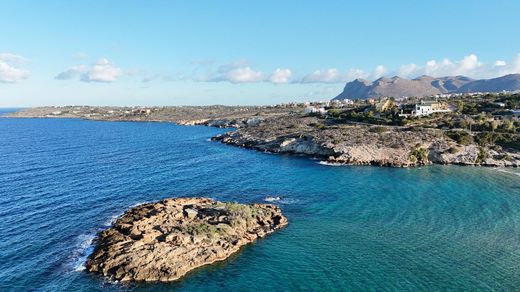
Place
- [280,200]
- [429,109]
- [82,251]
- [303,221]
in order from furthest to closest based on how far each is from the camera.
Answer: [429,109] < [280,200] < [303,221] < [82,251]

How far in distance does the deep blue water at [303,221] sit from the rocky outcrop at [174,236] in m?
1.34

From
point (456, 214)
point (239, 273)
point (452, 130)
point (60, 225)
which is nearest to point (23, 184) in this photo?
point (60, 225)

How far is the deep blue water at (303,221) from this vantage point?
3447 centimetres

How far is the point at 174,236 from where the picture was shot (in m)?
39.9

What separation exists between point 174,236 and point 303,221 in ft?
55.5

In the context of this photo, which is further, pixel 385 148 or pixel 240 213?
pixel 385 148

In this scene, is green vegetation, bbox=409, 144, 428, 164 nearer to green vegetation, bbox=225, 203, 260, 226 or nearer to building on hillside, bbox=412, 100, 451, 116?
building on hillside, bbox=412, 100, 451, 116

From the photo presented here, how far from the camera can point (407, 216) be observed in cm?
5069

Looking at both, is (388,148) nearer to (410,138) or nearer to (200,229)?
(410,138)

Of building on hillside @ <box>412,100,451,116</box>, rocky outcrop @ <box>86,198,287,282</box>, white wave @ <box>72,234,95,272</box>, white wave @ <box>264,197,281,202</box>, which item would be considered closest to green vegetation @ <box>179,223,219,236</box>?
rocky outcrop @ <box>86,198,287,282</box>

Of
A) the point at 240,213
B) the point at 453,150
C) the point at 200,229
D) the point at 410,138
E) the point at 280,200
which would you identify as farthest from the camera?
the point at 410,138

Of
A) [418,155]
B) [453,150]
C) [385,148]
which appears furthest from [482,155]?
[385,148]

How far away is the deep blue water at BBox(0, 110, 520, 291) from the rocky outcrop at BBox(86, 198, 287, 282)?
1337mm

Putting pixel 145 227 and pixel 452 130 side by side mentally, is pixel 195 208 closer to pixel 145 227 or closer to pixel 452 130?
pixel 145 227
